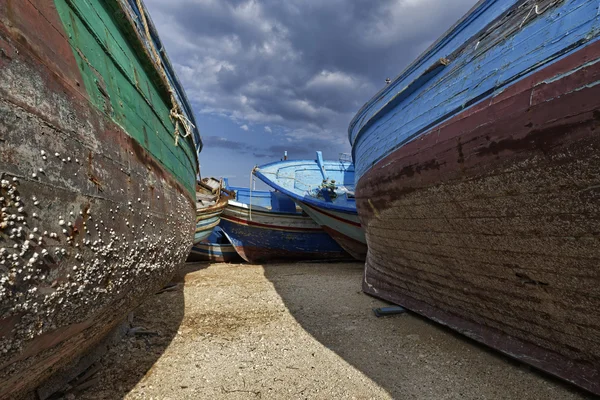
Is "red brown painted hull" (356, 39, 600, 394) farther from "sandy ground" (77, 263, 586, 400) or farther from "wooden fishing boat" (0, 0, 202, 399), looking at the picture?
"wooden fishing boat" (0, 0, 202, 399)

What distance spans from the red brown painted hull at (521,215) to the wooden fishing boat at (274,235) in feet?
21.9

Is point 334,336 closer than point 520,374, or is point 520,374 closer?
point 520,374

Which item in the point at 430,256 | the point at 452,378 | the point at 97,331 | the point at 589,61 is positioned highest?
the point at 589,61

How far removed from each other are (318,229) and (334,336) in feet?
21.7

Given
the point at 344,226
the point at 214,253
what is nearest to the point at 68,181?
the point at 344,226

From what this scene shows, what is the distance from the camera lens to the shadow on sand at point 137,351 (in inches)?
94.1

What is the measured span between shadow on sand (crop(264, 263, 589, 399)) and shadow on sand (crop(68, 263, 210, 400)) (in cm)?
156

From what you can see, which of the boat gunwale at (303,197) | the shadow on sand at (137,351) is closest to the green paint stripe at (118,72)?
the shadow on sand at (137,351)

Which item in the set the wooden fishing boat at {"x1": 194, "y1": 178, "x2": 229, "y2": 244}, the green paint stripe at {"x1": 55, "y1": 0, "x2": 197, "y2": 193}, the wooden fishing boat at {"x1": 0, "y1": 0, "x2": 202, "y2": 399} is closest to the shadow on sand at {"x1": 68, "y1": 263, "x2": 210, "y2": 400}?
the wooden fishing boat at {"x1": 0, "y1": 0, "x2": 202, "y2": 399}

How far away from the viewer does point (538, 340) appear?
2.50 m

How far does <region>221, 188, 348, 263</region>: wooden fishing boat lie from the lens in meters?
9.92

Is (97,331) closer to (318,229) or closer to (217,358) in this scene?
(217,358)

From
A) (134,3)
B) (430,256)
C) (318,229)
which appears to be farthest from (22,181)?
(318,229)

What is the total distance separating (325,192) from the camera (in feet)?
29.5
